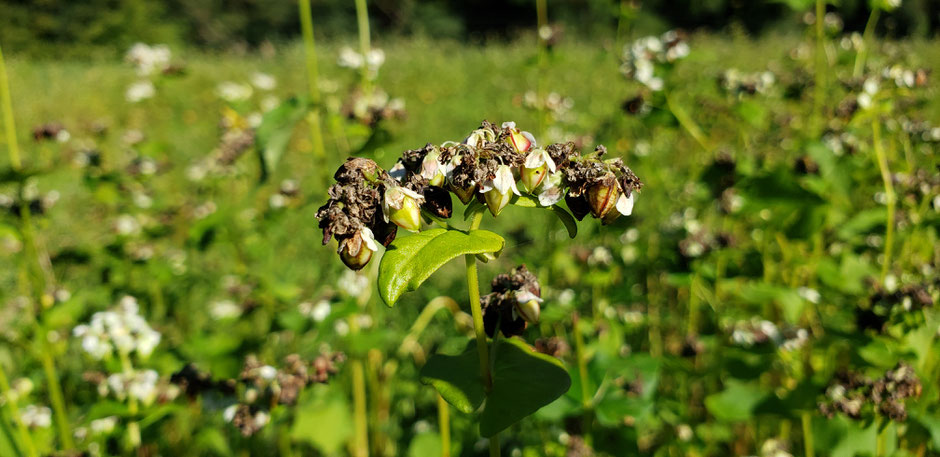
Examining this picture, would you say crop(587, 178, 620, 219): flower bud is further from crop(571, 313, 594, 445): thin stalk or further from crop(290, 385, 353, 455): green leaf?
crop(290, 385, 353, 455): green leaf

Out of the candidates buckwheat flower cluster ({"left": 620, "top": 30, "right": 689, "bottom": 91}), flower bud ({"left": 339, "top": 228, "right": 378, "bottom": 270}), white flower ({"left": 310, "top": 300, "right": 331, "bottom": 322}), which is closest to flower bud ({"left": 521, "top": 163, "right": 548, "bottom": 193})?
flower bud ({"left": 339, "top": 228, "right": 378, "bottom": 270})

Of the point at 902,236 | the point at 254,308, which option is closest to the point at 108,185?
the point at 254,308

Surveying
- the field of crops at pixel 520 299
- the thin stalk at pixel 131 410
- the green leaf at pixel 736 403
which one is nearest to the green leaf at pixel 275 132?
the field of crops at pixel 520 299

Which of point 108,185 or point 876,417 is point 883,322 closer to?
point 876,417

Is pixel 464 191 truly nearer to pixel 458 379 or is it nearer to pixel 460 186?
pixel 460 186

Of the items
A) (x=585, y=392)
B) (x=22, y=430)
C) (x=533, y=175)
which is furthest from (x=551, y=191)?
(x=22, y=430)

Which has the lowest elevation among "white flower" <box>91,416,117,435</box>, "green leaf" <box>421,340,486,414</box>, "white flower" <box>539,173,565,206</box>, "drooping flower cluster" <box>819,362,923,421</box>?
"white flower" <box>91,416,117,435</box>
